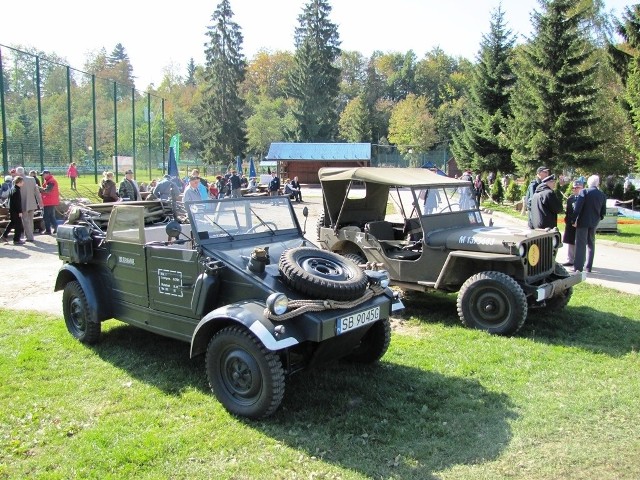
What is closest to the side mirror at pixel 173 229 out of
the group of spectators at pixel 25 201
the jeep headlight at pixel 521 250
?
the jeep headlight at pixel 521 250

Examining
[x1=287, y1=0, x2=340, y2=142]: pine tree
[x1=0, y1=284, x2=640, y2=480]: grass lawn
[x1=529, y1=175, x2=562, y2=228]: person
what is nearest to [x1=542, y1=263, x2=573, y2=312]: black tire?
[x1=0, y1=284, x2=640, y2=480]: grass lawn

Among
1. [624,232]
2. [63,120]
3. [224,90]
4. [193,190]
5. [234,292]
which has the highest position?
[224,90]

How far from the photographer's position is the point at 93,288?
594 cm

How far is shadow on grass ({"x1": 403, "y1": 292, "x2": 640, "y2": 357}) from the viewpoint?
6.33 meters

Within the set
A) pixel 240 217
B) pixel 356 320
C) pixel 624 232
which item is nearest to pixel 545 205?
pixel 240 217

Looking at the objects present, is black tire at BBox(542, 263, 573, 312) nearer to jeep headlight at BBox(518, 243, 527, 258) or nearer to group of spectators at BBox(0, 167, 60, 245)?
jeep headlight at BBox(518, 243, 527, 258)

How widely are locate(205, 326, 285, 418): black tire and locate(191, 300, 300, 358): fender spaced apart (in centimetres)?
13

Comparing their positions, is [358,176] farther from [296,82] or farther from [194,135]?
[194,135]

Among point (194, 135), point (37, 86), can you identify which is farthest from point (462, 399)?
point (194, 135)

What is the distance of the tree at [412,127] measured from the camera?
200 feet

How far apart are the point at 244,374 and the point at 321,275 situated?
1012 mm

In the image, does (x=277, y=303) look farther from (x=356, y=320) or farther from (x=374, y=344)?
(x=374, y=344)

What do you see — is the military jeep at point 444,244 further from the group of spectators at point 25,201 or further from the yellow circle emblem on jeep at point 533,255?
the group of spectators at point 25,201

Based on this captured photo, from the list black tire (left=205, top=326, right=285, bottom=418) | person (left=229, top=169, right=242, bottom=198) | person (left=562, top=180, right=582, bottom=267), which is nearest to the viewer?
black tire (left=205, top=326, right=285, bottom=418)
